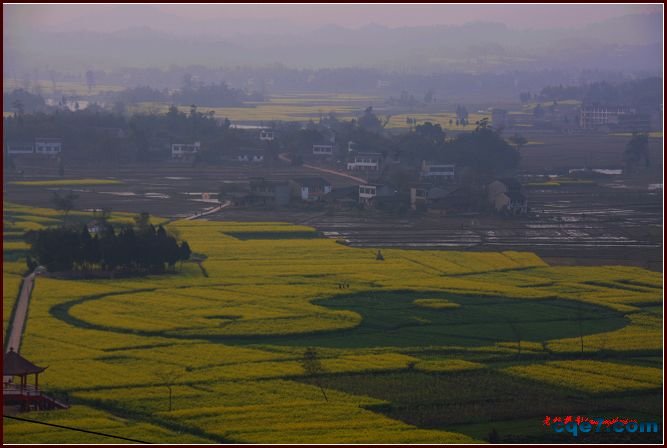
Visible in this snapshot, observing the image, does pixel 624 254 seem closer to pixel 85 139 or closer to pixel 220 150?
pixel 220 150

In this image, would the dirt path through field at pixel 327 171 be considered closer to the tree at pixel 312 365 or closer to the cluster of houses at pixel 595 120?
the cluster of houses at pixel 595 120

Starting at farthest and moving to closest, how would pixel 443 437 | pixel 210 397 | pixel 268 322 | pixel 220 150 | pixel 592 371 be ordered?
1. pixel 220 150
2. pixel 268 322
3. pixel 592 371
4. pixel 210 397
5. pixel 443 437

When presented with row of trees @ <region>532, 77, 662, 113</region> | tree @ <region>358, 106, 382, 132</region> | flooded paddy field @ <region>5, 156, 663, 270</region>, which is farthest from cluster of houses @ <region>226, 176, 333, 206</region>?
row of trees @ <region>532, 77, 662, 113</region>

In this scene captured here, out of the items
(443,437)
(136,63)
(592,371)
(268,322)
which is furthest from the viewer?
(136,63)

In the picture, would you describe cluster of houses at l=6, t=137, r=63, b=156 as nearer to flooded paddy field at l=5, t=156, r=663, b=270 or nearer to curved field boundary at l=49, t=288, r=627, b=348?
flooded paddy field at l=5, t=156, r=663, b=270

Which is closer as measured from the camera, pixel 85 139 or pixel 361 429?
pixel 361 429

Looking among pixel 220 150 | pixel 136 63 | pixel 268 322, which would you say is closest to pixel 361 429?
pixel 268 322
